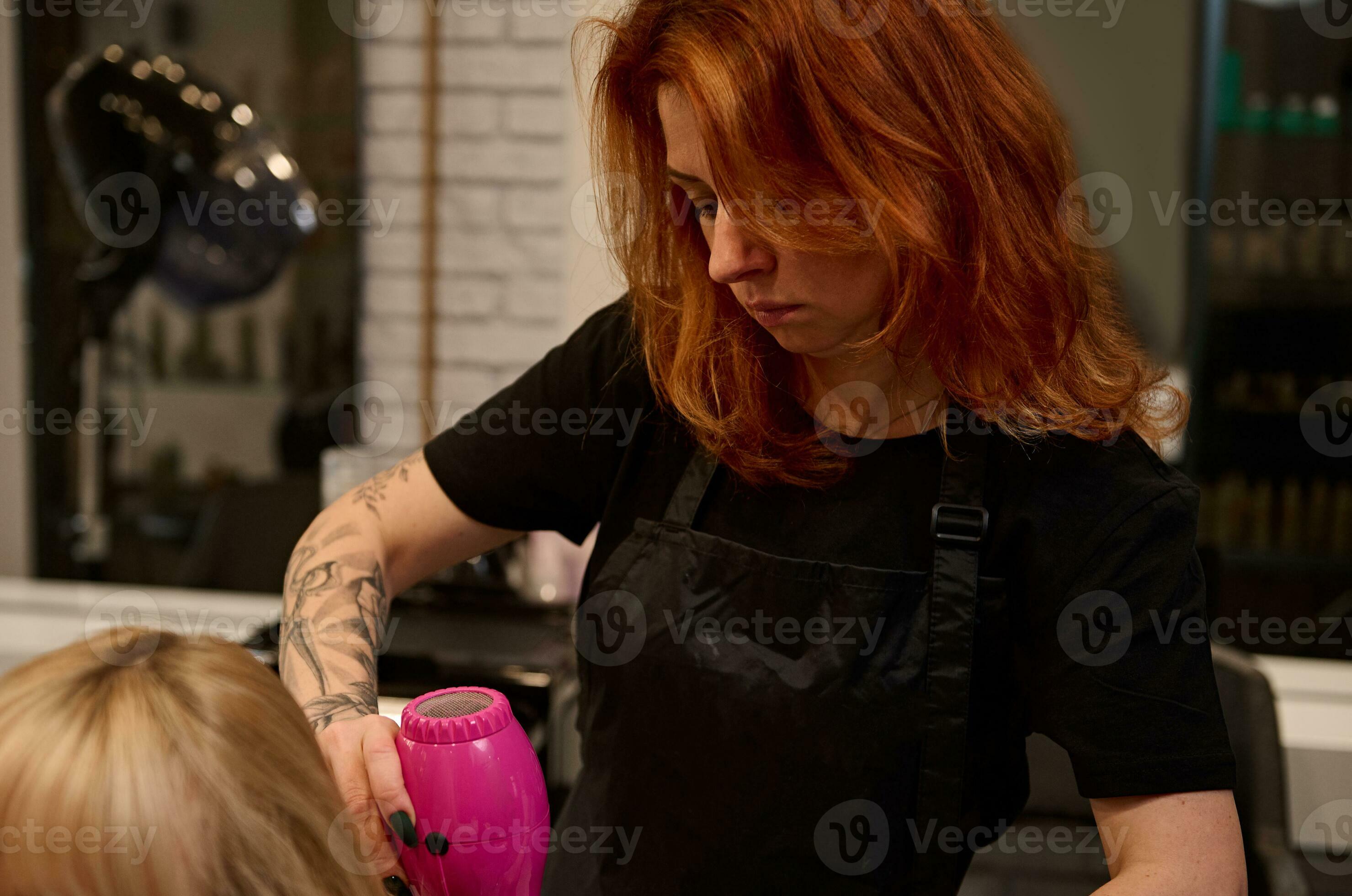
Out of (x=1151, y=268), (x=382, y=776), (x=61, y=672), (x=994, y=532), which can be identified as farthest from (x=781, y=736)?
(x=1151, y=268)

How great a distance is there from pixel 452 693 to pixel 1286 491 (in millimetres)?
2680

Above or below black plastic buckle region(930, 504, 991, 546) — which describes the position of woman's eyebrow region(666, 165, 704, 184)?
above

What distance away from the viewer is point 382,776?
0.88 meters

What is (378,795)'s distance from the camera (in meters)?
0.88
